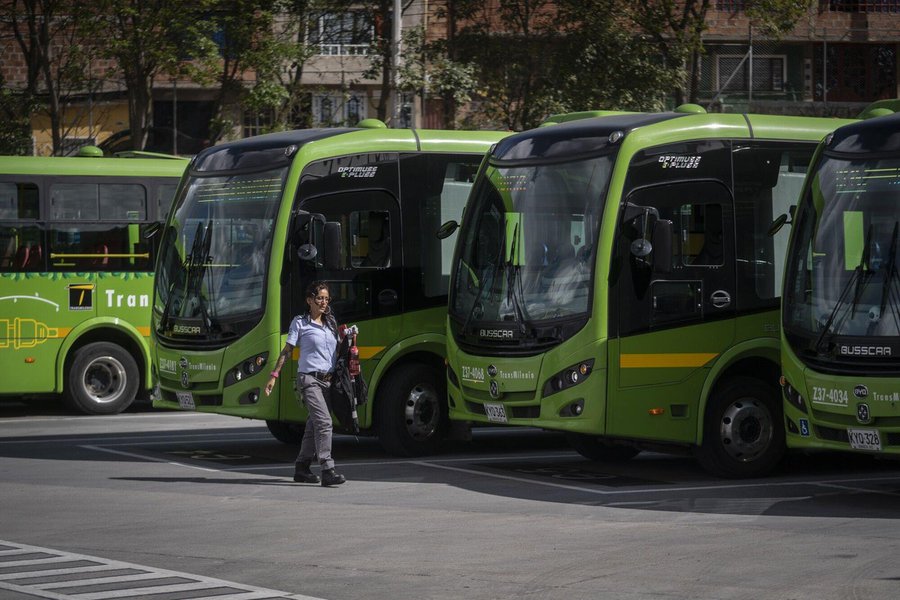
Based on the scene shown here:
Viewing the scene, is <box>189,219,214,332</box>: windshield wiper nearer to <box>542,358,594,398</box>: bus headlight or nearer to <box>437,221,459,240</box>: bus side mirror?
<box>437,221,459,240</box>: bus side mirror

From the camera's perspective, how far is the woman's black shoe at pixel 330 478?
47.7ft

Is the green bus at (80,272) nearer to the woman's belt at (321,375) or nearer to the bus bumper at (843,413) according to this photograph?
the woman's belt at (321,375)

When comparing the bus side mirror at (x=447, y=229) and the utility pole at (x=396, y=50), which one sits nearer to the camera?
the bus side mirror at (x=447, y=229)

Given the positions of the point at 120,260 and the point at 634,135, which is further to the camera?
the point at 120,260

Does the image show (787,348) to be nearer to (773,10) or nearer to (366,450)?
(366,450)

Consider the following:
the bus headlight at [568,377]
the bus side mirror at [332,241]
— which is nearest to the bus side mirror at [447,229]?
the bus side mirror at [332,241]

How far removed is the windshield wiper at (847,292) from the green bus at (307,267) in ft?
15.6

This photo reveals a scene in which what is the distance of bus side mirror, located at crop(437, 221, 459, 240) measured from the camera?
17.3m

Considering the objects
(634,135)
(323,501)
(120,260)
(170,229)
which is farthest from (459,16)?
(323,501)

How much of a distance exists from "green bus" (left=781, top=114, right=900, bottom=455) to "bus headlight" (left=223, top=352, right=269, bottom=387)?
199 inches

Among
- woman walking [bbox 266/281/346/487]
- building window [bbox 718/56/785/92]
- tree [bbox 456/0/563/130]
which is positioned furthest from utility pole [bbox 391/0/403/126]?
building window [bbox 718/56/785/92]

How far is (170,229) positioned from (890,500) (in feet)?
25.4

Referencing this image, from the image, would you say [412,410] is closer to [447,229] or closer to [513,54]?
[447,229]

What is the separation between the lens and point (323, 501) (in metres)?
13.6
